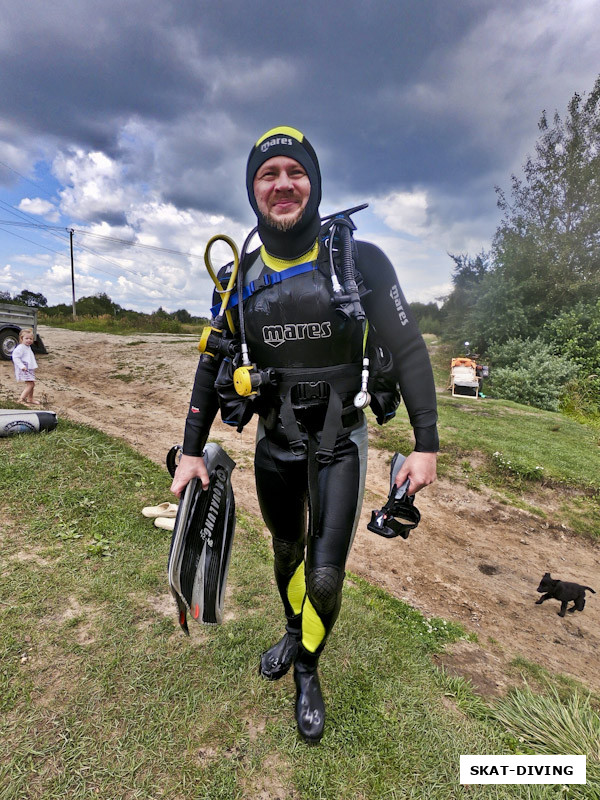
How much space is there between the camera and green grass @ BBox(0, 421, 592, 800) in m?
1.90

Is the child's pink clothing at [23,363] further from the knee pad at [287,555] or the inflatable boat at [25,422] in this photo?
the knee pad at [287,555]

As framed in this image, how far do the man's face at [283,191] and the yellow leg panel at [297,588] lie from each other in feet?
6.83

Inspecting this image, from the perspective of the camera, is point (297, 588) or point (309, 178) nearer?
point (309, 178)

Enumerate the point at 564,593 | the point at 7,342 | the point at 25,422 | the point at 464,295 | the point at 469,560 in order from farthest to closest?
the point at 464,295 < the point at 7,342 < the point at 25,422 < the point at 469,560 < the point at 564,593

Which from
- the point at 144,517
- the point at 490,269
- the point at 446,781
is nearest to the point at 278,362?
the point at 446,781

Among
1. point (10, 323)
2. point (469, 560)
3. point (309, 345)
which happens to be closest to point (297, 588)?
point (309, 345)

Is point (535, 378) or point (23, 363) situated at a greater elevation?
point (23, 363)

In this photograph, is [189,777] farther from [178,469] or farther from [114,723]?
[178,469]

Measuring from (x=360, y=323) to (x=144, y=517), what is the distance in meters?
3.28

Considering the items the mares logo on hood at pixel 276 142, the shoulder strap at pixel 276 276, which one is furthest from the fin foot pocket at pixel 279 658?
the mares logo on hood at pixel 276 142

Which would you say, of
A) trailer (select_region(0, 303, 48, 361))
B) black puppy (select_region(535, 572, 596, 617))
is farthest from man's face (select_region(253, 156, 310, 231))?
trailer (select_region(0, 303, 48, 361))

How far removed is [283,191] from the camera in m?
2.10

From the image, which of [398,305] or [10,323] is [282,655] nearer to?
[398,305]

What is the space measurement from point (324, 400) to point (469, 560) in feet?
Result: 14.0
